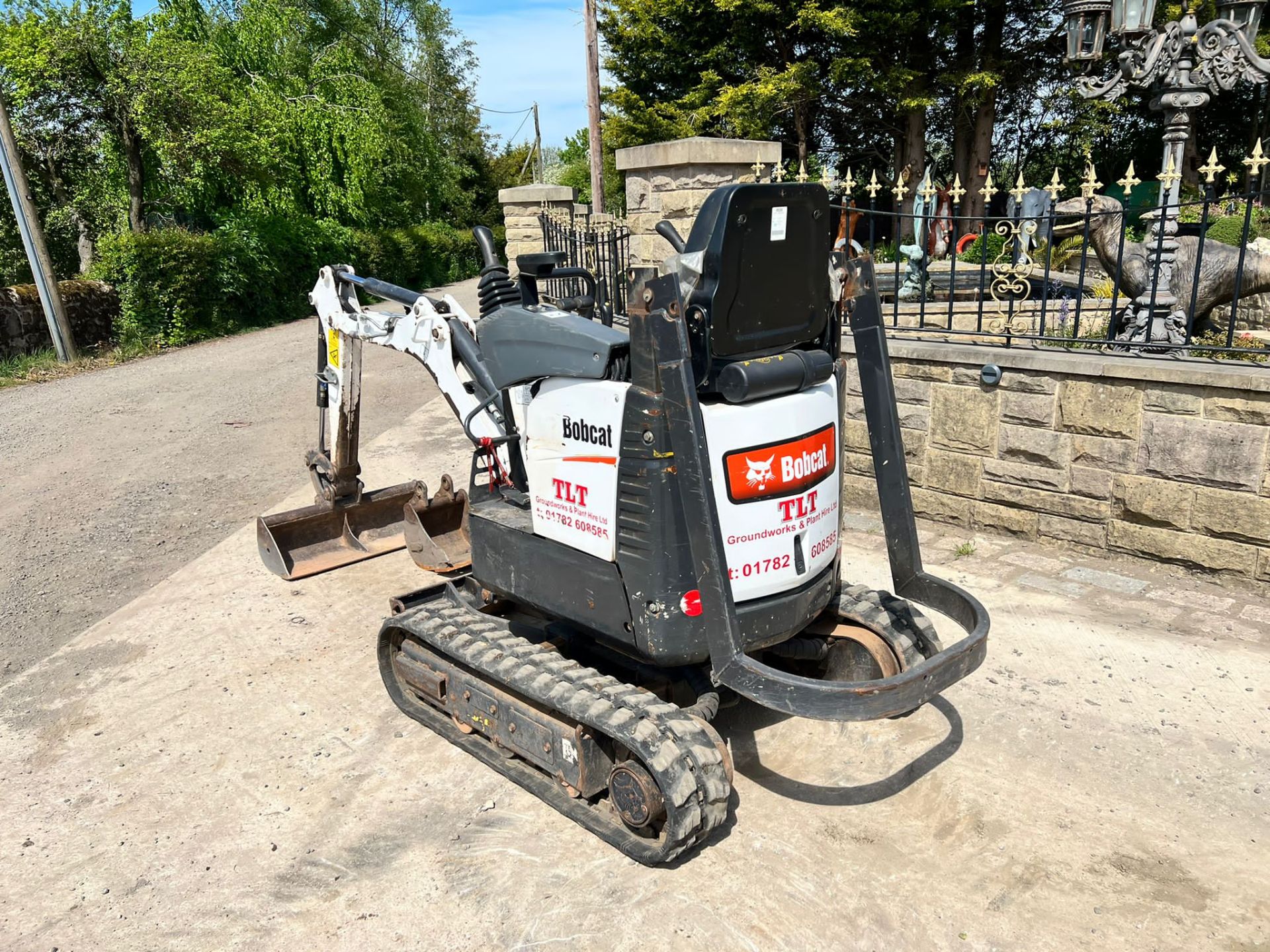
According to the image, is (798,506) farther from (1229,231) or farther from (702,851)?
(1229,231)

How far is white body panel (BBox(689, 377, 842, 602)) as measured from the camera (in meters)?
2.94

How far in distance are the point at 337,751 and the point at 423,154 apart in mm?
28810

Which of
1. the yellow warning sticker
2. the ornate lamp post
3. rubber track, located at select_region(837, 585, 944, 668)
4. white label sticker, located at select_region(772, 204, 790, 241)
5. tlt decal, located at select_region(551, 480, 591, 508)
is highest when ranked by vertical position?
the ornate lamp post

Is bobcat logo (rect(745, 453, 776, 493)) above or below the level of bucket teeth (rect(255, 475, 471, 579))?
above

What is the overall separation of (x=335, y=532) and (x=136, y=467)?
3695 millimetres

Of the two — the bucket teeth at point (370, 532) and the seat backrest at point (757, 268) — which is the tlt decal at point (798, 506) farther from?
the bucket teeth at point (370, 532)

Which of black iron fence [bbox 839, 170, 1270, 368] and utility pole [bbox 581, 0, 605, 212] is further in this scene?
utility pole [bbox 581, 0, 605, 212]

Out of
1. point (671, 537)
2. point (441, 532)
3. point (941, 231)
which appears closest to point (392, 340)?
point (441, 532)

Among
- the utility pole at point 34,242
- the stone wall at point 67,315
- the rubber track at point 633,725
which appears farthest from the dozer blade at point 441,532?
the stone wall at point 67,315

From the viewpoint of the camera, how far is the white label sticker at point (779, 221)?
2.88m

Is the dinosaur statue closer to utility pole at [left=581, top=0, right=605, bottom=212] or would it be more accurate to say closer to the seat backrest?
the seat backrest

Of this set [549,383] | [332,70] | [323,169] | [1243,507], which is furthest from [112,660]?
[332,70]

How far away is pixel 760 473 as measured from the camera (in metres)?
3.01

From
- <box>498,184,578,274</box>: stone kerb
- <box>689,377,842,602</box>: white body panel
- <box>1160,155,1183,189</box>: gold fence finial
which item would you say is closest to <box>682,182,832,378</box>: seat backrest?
<box>689,377,842,602</box>: white body panel
